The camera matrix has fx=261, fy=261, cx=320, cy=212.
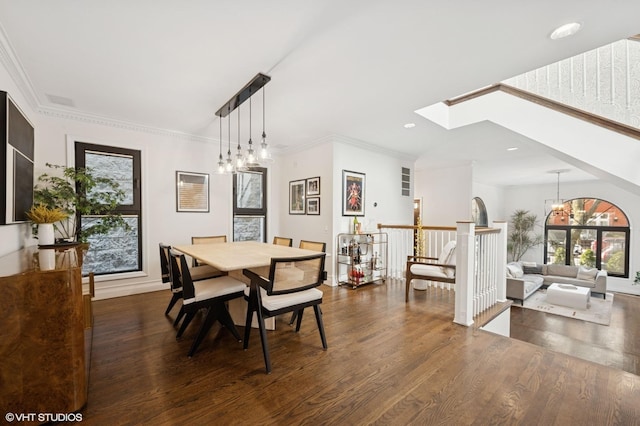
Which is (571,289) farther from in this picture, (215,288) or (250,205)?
(215,288)

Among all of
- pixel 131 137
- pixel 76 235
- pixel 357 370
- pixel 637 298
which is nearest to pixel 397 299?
pixel 357 370

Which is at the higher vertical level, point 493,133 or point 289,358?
point 493,133

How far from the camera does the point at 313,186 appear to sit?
15.9 feet

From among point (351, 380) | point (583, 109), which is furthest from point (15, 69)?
point (583, 109)

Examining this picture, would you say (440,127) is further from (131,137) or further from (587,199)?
(587,199)

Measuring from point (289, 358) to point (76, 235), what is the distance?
3.22 meters

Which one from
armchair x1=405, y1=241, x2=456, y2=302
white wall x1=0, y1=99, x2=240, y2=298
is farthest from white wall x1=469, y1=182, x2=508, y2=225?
white wall x1=0, y1=99, x2=240, y2=298

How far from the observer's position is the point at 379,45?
2.13 meters

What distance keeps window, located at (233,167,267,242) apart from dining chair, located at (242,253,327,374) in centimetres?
296

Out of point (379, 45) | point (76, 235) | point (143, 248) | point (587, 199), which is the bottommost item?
point (143, 248)

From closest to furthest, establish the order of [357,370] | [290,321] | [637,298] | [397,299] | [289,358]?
[357,370] → [289,358] → [290,321] → [397,299] → [637,298]

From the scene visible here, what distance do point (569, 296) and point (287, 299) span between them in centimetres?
736

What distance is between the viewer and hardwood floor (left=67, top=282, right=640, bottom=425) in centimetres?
157

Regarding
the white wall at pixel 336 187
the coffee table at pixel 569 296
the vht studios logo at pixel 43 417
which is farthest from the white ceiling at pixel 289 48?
the coffee table at pixel 569 296
